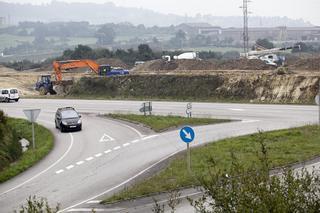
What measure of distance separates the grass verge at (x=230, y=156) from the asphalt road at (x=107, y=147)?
1.40 meters

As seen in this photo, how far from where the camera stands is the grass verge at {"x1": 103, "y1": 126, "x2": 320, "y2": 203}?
21.6 m

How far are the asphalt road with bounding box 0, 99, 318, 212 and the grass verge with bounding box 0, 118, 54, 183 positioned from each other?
42 centimetres

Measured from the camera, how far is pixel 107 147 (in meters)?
33.6

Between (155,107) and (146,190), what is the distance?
32871 millimetres

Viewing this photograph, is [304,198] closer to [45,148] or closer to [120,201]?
[120,201]

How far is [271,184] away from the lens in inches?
358

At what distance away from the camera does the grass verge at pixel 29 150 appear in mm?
26723

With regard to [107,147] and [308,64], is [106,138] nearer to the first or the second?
[107,147]

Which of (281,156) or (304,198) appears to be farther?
(281,156)

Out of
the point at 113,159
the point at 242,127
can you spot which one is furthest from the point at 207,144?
the point at 242,127

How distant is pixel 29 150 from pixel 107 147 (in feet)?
13.9

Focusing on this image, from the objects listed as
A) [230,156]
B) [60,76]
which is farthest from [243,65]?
[230,156]

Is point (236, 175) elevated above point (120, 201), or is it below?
above

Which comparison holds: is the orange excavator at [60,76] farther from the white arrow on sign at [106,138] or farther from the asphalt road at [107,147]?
the white arrow on sign at [106,138]
